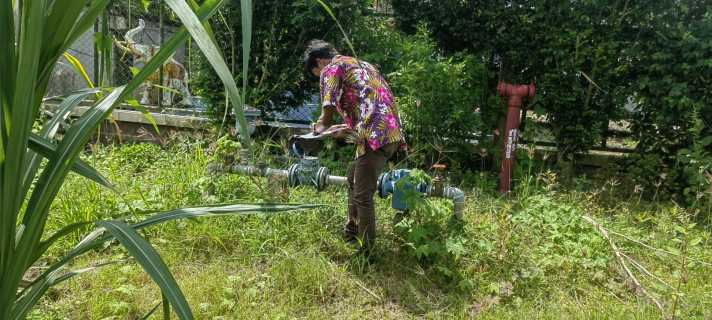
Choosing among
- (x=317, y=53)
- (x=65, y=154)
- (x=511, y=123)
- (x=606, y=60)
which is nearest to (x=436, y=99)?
(x=511, y=123)

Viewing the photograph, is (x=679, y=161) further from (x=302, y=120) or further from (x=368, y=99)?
(x=302, y=120)

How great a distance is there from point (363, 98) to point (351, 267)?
1.03 m

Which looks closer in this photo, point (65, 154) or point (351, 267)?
point (65, 154)

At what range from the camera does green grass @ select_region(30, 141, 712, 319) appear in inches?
107

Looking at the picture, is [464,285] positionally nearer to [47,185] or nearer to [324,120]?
[324,120]

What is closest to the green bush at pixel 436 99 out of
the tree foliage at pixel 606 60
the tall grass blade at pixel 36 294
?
the tree foliage at pixel 606 60

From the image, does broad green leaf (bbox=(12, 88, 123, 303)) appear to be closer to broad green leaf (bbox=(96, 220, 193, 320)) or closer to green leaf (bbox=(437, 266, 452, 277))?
broad green leaf (bbox=(96, 220, 193, 320))

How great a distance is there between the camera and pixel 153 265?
1028mm

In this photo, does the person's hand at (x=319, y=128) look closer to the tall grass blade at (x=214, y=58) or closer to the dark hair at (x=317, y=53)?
the dark hair at (x=317, y=53)

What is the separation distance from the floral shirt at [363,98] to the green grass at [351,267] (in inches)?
28.9

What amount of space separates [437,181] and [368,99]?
2.58 feet

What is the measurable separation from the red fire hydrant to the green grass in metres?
0.81

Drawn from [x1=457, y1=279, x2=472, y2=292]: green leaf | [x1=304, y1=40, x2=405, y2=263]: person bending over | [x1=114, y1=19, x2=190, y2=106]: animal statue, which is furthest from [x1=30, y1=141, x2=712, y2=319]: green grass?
[x1=114, y1=19, x2=190, y2=106]: animal statue

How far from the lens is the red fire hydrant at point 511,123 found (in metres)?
Answer: 4.88
